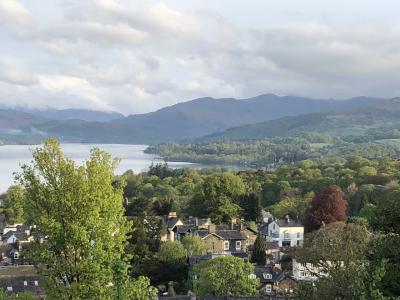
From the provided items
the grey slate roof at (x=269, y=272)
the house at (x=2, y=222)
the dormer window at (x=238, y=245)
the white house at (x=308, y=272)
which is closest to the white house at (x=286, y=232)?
the dormer window at (x=238, y=245)

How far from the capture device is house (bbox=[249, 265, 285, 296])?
35781 millimetres

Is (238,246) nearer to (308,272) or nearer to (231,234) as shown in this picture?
(231,234)

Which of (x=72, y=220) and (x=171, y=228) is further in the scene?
(x=171, y=228)

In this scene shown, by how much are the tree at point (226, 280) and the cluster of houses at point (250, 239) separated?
4236 millimetres

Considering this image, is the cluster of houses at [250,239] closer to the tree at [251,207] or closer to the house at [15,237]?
the tree at [251,207]

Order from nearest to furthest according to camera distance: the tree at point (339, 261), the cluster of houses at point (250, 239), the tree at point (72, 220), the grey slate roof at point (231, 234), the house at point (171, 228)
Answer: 1. the tree at point (72, 220)
2. the tree at point (339, 261)
3. the cluster of houses at point (250, 239)
4. the grey slate roof at point (231, 234)
5. the house at point (171, 228)

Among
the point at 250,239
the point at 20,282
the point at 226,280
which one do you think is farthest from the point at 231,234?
the point at 20,282

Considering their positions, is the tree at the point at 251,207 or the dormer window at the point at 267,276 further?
the tree at the point at 251,207

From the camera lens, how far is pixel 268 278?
120ft

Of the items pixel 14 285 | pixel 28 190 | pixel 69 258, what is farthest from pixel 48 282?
pixel 14 285

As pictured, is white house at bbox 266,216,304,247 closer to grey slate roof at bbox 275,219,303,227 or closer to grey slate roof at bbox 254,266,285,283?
grey slate roof at bbox 275,219,303,227

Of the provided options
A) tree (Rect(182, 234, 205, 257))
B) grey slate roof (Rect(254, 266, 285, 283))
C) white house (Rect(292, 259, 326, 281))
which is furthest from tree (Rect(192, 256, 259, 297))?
tree (Rect(182, 234, 205, 257))

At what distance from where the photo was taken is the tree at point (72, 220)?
1248cm

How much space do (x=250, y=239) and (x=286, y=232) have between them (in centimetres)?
482
